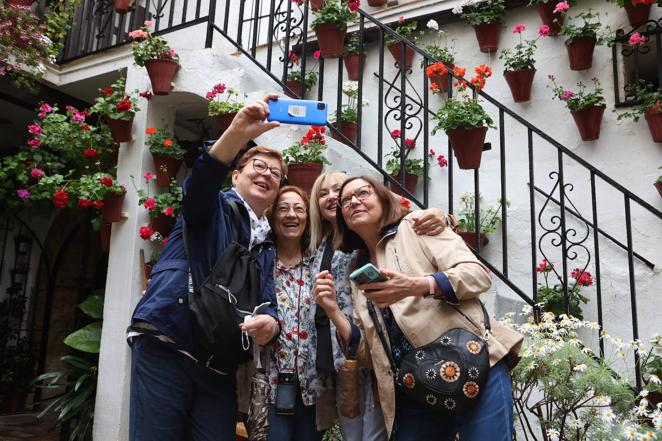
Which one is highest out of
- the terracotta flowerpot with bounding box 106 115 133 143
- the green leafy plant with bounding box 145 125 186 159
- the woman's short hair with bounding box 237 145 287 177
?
the terracotta flowerpot with bounding box 106 115 133 143

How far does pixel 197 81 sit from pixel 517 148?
291 centimetres

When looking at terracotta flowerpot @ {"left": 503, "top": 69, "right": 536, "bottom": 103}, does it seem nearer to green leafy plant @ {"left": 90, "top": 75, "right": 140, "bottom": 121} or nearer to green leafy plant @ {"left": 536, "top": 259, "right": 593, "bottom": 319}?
green leafy plant @ {"left": 536, "top": 259, "right": 593, "bottom": 319}

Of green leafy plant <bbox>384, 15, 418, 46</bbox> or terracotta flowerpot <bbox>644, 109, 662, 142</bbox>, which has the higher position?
green leafy plant <bbox>384, 15, 418, 46</bbox>

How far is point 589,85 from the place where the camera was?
16.0 ft

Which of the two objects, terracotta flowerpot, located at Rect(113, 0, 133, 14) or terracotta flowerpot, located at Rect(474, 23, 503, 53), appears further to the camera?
terracotta flowerpot, located at Rect(113, 0, 133, 14)

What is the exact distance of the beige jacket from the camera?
1.91 metres

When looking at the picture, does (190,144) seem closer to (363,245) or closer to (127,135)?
(127,135)

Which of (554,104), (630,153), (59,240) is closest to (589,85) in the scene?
(554,104)

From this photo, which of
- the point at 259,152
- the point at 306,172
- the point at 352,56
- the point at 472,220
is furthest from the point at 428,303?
the point at 352,56

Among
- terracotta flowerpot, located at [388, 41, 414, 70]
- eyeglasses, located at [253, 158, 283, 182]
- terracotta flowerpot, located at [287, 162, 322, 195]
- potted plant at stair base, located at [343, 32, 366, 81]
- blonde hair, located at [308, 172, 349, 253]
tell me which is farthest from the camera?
potted plant at stair base, located at [343, 32, 366, 81]

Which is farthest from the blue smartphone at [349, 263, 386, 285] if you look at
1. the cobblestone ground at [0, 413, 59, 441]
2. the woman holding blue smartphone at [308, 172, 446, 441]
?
the cobblestone ground at [0, 413, 59, 441]

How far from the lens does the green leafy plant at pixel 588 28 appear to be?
4771mm

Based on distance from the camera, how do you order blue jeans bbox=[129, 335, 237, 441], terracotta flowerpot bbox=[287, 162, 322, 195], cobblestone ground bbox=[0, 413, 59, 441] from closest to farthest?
1. blue jeans bbox=[129, 335, 237, 441]
2. terracotta flowerpot bbox=[287, 162, 322, 195]
3. cobblestone ground bbox=[0, 413, 59, 441]

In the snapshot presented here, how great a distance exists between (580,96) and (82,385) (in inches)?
207
